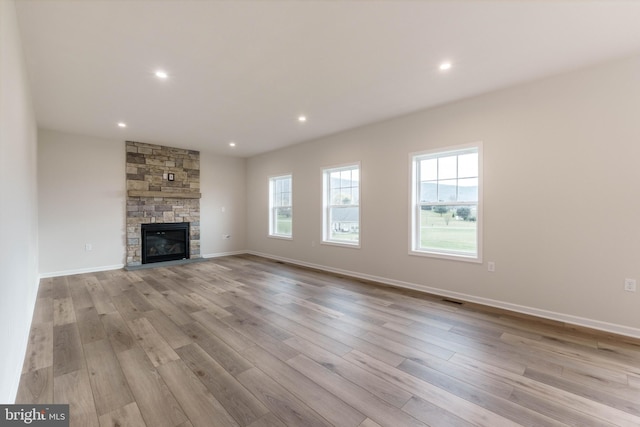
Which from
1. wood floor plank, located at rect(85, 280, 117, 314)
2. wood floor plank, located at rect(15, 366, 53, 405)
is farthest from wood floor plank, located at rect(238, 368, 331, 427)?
wood floor plank, located at rect(85, 280, 117, 314)

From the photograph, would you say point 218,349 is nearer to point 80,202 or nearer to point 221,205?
point 80,202

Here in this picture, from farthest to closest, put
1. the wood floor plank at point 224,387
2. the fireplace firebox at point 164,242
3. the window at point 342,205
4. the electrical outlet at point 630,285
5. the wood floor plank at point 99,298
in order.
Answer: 1. the fireplace firebox at point 164,242
2. the window at point 342,205
3. the wood floor plank at point 99,298
4. the electrical outlet at point 630,285
5. the wood floor plank at point 224,387

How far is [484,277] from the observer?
350 centimetres

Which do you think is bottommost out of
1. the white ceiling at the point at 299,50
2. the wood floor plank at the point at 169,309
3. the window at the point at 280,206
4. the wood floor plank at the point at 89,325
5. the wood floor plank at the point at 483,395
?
the wood floor plank at the point at 483,395

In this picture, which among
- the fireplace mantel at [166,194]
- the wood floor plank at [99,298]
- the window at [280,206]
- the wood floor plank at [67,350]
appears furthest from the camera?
the window at [280,206]

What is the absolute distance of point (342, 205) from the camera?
17.4 ft

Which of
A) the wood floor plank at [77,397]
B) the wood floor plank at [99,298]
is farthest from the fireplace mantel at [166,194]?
the wood floor plank at [77,397]

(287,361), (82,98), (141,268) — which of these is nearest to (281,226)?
(141,268)

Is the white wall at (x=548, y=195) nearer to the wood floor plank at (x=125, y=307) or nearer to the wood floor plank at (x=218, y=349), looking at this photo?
the wood floor plank at (x=218, y=349)

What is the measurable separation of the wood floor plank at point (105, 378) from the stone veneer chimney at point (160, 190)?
3.97 meters

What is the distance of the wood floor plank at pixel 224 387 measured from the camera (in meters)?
1.68

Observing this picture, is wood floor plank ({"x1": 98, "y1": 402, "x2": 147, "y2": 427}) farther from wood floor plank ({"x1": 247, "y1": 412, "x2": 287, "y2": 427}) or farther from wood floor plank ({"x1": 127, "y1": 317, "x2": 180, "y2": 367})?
wood floor plank ({"x1": 247, "y1": 412, "x2": 287, "y2": 427})

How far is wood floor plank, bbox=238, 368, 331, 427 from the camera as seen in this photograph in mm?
1620

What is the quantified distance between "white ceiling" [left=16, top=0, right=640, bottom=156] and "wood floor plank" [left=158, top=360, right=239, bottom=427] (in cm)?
266
